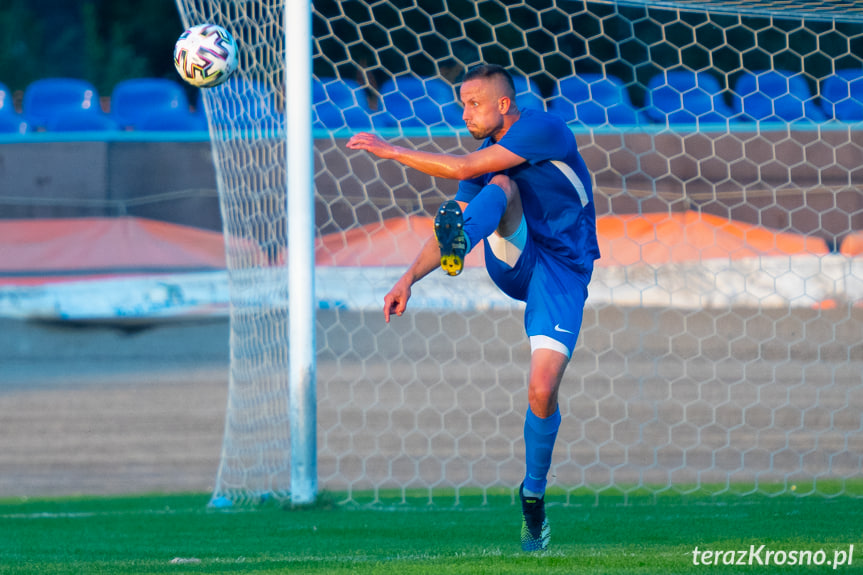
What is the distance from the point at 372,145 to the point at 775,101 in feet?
29.7

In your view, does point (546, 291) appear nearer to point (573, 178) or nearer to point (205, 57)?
point (573, 178)

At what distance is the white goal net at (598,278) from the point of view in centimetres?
555

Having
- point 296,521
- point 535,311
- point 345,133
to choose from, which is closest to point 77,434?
point 296,521

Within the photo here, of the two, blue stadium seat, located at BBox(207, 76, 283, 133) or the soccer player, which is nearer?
the soccer player

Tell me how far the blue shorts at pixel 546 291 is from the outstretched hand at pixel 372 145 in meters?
0.49

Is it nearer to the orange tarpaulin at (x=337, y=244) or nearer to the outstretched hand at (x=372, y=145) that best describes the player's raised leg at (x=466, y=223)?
the outstretched hand at (x=372, y=145)

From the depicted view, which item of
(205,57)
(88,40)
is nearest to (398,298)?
(205,57)

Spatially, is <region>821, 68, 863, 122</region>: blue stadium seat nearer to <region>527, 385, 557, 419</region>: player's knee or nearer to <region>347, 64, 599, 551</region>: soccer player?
<region>347, 64, 599, 551</region>: soccer player

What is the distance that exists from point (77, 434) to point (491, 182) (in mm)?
5219

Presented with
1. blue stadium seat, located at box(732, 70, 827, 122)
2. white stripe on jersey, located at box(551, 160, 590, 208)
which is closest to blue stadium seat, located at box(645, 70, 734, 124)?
blue stadium seat, located at box(732, 70, 827, 122)

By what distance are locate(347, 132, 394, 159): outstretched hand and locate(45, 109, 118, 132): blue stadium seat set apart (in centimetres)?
1146

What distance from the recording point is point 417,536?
13.1 feet

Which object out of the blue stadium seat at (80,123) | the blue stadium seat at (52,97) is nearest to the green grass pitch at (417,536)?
the blue stadium seat at (80,123)

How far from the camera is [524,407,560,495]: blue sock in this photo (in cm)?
337
